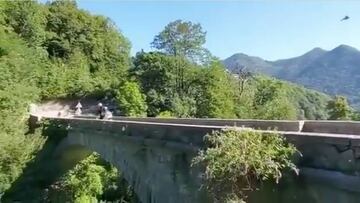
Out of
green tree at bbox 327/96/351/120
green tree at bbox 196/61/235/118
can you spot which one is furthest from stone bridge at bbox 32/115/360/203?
green tree at bbox 327/96/351/120

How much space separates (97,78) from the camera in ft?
163

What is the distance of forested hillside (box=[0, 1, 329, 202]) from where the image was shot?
25.4 m

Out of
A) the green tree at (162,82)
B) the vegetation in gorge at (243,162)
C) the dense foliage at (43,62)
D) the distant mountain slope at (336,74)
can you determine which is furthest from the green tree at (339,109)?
the distant mountain slope at (336,74)

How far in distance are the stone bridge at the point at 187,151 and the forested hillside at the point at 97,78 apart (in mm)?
8361

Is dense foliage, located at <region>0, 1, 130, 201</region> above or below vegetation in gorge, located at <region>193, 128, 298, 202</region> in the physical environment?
above

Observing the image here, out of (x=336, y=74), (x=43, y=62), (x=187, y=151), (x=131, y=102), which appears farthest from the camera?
(x=336, y=74)

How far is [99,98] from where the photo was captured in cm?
4541

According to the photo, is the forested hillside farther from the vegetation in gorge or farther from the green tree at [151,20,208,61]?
the vegetation in gorge

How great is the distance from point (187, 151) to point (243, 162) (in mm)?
2646

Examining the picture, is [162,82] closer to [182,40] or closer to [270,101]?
[182,40]

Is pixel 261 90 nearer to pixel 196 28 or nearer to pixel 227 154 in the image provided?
pixel 196 28

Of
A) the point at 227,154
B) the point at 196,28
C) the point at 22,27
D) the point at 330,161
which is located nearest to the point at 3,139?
the point at 227,154

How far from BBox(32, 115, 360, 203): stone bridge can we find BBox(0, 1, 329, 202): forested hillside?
8.36 m

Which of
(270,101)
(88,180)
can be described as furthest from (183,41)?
(88,180)
